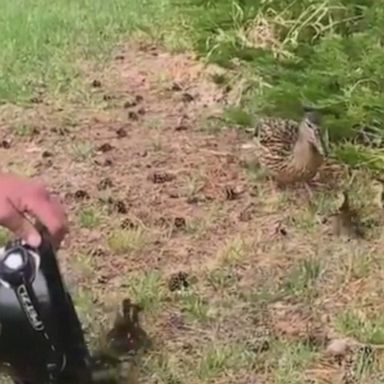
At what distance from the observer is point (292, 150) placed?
200 inches

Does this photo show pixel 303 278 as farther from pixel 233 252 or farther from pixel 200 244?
pixel 200 244

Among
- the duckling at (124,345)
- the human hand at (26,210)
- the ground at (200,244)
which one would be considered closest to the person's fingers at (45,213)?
the human hand at (26,210)

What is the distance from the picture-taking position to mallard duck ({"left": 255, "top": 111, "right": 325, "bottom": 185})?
502 cm

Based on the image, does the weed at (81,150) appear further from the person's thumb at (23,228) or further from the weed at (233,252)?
the person's thumb at (23,228)

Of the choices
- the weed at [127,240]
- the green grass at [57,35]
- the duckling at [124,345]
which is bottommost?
the green grass at [57,35]

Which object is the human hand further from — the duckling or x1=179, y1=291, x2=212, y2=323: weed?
x1=179, y1=291, x2=212, y2=323: weed

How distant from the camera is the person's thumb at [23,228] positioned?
2.54m

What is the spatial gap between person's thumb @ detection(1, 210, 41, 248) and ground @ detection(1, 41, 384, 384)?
1157mm

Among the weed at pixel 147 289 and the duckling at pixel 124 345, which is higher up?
the duckling at pixel 124 345

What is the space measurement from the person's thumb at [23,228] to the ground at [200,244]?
3.79ft

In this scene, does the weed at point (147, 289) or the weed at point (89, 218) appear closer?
the weed at point (147, 289)

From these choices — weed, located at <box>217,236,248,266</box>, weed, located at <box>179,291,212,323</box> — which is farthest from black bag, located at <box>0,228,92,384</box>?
weed, located at <box>217,236,248,266</box>

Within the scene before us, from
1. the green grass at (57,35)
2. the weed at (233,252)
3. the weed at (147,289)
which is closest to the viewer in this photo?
the weed at (147,289)

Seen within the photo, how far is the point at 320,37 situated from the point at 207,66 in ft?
2.81
